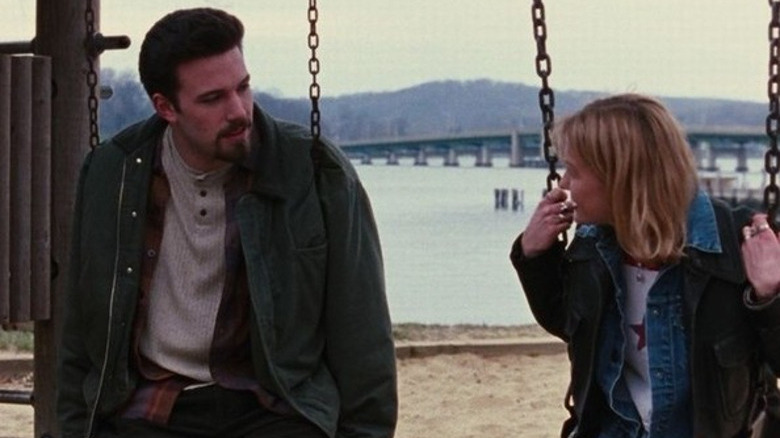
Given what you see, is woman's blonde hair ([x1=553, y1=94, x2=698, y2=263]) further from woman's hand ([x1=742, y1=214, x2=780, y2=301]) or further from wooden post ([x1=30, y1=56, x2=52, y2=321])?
wooden post ([x1=30, y1=56, x2=52, y2=321])

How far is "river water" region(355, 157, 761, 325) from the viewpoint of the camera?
18.5 metres

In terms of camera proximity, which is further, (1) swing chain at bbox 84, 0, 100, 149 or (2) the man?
(1) swing chain at bbox 84, 0, 100, 149

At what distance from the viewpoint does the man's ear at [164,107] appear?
126 inches

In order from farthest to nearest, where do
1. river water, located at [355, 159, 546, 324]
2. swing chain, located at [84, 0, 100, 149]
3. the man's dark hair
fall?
river water, located at [355, 159, 546, 324]
swing chain, located at [84, 0, 100, 149]
the man's dark hair

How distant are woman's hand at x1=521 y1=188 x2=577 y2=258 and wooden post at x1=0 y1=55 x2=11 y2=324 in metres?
2.50

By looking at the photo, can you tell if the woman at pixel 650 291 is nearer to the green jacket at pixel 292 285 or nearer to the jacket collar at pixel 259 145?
the green jacket at pixel 292 285

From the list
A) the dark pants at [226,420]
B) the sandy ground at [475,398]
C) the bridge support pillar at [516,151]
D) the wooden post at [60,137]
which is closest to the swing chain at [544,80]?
the dark pants at [226,420]

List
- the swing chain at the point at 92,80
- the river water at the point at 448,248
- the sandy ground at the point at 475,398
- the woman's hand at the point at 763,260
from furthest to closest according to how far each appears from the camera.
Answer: the river water at the point at 448,248
the sandy ground at the point at 475,398
the swing chain at the point at 92,80
the woman's hand at the point at 763,260

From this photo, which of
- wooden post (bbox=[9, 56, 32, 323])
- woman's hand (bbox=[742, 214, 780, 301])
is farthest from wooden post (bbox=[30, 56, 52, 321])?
woman's hand (bbox=[742, 214, 780, 301])

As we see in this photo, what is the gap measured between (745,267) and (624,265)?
0.26 meters

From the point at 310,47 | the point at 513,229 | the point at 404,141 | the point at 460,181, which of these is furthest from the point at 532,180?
the point at 310,47

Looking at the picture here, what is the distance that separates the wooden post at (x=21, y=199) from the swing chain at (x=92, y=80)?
10.3 inches

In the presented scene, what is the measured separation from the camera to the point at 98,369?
3.29m

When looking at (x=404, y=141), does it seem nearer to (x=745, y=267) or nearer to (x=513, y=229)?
(x=745, y=267)
